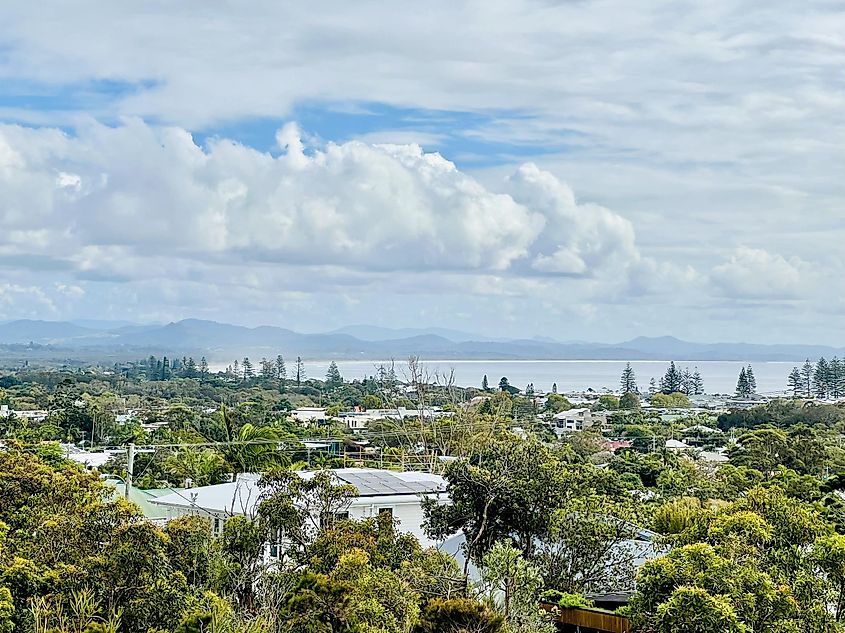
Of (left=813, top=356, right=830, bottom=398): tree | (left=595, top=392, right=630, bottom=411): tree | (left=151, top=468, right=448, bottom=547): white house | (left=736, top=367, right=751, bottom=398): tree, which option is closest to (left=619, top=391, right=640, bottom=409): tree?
(left=595, top=392, right=630, bottom=411): tree

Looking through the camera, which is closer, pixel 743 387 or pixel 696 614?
pixel 696 614

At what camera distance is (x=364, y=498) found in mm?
21453

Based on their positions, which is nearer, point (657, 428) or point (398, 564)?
point (398, 564)

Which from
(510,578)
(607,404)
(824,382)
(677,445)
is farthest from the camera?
(824,382)

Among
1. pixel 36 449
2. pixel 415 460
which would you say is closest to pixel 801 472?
pixel 415 460

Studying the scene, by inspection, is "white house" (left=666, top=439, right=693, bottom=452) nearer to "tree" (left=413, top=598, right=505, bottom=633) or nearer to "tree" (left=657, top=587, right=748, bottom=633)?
"tree" (left=657, top=587, right=748, bottom=633)

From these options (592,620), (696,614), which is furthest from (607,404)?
(696,614)

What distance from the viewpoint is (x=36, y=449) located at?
26.9 meters

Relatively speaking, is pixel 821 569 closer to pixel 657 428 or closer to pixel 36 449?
pixel 36 449

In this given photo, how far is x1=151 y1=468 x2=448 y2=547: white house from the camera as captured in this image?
2119cm

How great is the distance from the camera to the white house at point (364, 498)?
21.2 m

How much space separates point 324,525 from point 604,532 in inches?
192

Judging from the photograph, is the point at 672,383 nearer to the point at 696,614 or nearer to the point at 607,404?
the point at 607,404

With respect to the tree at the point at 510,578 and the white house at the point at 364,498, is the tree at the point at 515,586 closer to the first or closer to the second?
the tree at the point at 510,578
